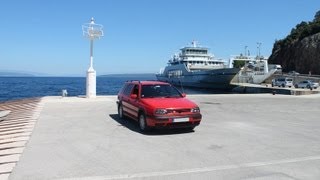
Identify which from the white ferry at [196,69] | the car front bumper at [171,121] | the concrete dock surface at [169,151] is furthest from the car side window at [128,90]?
the white ferry at [196,69]

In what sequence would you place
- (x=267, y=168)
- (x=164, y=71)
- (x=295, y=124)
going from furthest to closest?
(x=164, y=71) → (x=295, y=124) → (x=267, y=168)

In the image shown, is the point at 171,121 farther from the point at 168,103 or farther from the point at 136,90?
the point at 136,90

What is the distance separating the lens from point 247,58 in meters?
113

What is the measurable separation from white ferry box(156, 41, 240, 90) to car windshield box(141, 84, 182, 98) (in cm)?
6316

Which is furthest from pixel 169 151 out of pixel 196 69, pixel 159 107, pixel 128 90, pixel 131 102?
pixel 196 69

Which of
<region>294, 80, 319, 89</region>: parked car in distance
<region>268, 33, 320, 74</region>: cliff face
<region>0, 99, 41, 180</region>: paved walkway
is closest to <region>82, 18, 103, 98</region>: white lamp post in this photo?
<region>0, 99, 41, 180</region>: paved walkway

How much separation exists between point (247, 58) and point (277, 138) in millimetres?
105785

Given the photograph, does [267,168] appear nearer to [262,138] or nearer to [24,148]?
[262,138]

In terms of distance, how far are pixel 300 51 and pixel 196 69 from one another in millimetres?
26740

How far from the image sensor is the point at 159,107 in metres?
10.5

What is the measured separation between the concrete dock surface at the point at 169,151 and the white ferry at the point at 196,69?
207 feet

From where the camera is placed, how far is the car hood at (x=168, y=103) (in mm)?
10627

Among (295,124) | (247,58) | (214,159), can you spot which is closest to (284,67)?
(247,58)

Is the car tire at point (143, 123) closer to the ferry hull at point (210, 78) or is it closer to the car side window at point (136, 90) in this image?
the car side window at point (136, 90)
